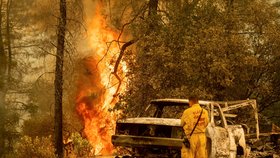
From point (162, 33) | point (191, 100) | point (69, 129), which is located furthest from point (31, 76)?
point (191, 100)

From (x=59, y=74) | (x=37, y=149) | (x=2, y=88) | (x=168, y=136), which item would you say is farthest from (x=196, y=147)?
(x=2, y=88)

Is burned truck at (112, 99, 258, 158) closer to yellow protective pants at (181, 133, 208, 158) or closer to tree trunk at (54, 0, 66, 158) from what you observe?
yellow protective pants at (181, 133, 208, 158)

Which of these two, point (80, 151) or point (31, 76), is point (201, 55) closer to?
point (80, 151)

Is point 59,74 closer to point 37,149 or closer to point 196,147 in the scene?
point 37,149

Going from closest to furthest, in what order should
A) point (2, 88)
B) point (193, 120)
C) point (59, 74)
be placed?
1. point (193, 120)
2. point (59, 74)
3. point (2, 88)

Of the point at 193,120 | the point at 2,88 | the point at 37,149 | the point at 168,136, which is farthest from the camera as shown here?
the point at 2,88

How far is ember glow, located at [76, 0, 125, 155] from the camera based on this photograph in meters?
26.0

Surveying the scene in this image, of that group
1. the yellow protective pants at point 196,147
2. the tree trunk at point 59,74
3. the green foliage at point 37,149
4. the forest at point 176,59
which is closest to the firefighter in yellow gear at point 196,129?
the yellow protective pants at point 196,147

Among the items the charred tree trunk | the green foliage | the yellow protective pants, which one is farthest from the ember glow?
the yellow protective pants

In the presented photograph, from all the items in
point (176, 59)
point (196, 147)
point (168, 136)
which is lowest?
point (196, 147)

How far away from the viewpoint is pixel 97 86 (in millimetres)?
28734

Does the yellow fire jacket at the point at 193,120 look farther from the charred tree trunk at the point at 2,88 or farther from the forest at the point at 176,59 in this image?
the charred tree trunk at the point at 2,88

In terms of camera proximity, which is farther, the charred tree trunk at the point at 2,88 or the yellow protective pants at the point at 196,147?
the charred tree trunk at the point at 2,88

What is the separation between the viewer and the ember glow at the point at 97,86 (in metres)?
26.0
